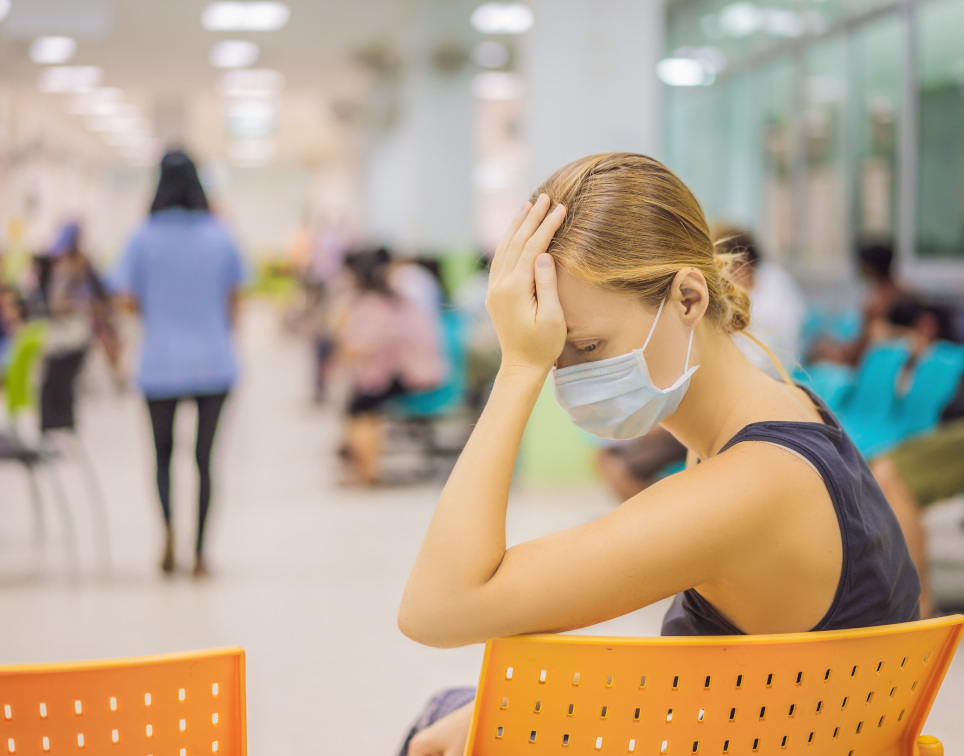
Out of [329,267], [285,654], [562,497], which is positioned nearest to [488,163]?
[329,267]

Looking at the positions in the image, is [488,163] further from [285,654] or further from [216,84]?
[285,654]

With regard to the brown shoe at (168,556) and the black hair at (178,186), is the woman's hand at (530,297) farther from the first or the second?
the brown shoe at (168,556)

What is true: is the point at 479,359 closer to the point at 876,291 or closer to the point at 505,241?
the point at 876,291

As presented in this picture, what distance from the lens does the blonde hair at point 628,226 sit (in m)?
1.06

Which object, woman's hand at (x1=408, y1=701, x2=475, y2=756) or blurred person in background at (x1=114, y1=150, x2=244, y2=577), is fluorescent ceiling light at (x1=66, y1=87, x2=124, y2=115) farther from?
woman's hand at (x1=408, y1=701, x2=475, y2=756)

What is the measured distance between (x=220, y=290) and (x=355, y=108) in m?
13.3

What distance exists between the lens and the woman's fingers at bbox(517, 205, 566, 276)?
1073 mm

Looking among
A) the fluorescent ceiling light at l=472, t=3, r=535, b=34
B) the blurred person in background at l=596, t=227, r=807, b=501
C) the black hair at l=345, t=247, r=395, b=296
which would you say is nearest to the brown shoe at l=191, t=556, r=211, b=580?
the blurred person in background at l=596, t=227, r=807, b=501

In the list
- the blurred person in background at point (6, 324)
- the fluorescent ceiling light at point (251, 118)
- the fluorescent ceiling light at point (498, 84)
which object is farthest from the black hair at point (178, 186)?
the fluorescent ceiling light at point (251, 118)

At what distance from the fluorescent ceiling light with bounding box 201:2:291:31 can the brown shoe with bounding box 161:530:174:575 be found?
7.12m

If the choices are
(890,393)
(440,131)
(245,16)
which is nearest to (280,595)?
(890,393)

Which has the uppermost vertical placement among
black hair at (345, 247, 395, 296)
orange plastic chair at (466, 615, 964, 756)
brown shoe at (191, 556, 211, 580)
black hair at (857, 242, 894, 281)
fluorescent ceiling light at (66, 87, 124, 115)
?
orange plastic chair at (466, 615, 964, 756)

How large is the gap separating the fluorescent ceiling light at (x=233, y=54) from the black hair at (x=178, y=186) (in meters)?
8.12

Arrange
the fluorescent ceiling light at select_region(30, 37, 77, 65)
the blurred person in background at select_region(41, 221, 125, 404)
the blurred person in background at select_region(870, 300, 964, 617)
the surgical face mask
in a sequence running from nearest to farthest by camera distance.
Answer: the surgical face mask, the blurred person in background at select_region(870, 300, 964, 617), the blurred person in background at select_region(41, 221, 125, 404), the fluorescent ceiling light at select_region(30, 37, 77, 65)
